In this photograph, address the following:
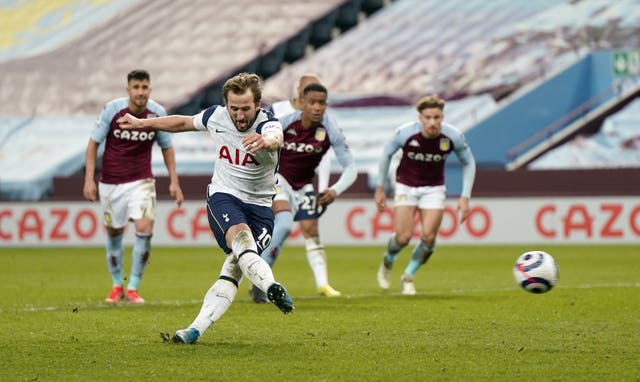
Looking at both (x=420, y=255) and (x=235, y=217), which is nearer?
(x=235, y=217)

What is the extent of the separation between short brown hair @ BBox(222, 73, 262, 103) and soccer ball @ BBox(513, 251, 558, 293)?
9.21ft

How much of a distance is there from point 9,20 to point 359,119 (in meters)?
13.7

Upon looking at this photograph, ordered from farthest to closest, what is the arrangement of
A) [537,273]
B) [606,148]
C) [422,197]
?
[606,148]
[422,197]
[537,273]

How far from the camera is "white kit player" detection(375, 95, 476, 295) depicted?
1213 centimetres

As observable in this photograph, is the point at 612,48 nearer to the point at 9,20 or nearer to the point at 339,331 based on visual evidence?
the point at 9,20

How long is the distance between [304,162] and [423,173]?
138 centimetres

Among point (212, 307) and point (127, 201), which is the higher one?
point (127, 201)

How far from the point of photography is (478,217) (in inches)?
915

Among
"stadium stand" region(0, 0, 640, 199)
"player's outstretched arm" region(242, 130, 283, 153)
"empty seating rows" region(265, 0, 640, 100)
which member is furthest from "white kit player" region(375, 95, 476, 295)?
"empty seating rows" region(265, 0, 640, 100)

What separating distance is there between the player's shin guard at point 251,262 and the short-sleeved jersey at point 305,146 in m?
4.07

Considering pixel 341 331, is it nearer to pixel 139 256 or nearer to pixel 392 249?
pixel 139 256

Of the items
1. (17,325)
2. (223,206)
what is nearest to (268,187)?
(223,206)

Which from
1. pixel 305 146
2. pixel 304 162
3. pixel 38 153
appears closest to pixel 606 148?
pixel 38 153

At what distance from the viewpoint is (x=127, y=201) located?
11.7 metres
